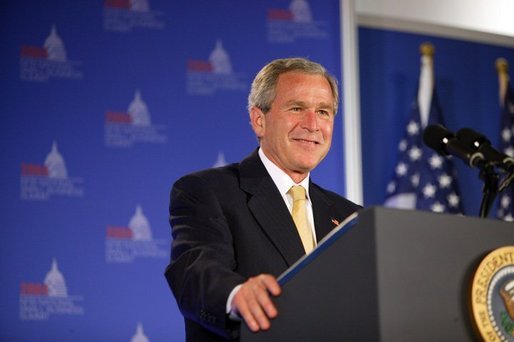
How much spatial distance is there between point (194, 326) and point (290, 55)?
2.97 m

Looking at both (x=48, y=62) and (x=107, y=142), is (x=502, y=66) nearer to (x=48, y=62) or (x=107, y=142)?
(x=107, y=142)

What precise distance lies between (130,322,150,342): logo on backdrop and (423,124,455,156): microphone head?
77.8 inches

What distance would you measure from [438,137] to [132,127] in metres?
2.00

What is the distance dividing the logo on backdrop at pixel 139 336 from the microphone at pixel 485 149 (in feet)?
6.85

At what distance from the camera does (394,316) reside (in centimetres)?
140

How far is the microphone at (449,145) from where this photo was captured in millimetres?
2939

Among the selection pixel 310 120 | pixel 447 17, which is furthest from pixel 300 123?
pixel 447 17

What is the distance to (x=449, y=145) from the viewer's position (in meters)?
3.04

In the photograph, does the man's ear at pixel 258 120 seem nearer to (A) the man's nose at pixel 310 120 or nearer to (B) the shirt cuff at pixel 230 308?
(A) the man's nose at pixel 310 120

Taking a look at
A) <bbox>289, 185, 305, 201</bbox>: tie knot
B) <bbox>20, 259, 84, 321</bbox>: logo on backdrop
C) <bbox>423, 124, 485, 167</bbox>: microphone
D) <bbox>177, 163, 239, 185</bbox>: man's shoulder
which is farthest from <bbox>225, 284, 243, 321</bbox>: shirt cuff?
<bbox>20, 259, 84, 321</bbox>: logo on backdrop

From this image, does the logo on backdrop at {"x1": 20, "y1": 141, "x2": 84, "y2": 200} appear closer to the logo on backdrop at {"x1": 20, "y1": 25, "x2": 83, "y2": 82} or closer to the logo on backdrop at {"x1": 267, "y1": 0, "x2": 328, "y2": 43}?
the logo on backdrop at {"x1": 20, "y1": 25, "x2": 83, "y2": 82}

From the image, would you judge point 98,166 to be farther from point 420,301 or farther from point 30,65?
point 420,301

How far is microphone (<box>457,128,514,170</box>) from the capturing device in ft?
9.51

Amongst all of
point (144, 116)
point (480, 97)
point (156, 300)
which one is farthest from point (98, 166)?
point (480, 97)
